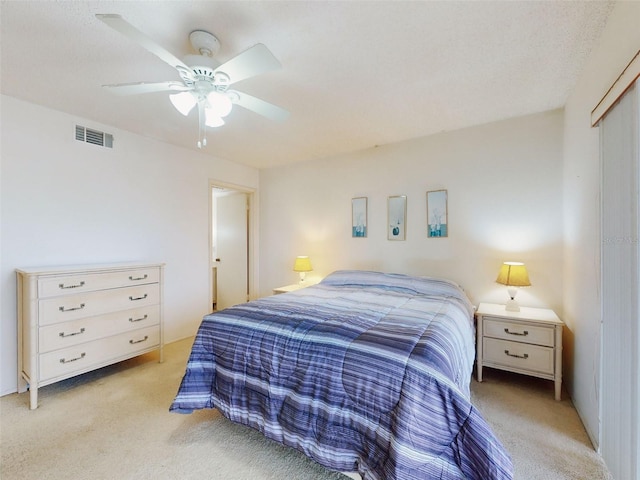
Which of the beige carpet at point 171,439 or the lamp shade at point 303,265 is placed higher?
the lamp shade at point 303,265

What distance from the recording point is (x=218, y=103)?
1701mm

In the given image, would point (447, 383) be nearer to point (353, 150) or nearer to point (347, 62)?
point (347, 62)

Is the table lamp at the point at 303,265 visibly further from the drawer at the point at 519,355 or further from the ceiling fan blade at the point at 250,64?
the ceiling fan blade at the point at 250,64

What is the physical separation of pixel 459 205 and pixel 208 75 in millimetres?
2604

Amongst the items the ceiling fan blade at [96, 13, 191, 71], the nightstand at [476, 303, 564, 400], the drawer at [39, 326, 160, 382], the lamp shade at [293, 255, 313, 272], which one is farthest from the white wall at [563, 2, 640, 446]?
the drawer at [39, 326, 160, 382]

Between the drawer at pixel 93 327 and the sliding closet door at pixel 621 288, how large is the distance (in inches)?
135

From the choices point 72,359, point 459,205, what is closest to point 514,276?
point 459,205

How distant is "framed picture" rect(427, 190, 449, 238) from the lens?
120 inches

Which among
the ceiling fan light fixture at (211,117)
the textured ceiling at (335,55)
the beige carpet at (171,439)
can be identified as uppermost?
the textured ceiling at (335,55)

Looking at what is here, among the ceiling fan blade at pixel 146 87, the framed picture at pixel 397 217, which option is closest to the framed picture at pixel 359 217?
the framed picture at pixel 397 217

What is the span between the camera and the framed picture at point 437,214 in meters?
3.06

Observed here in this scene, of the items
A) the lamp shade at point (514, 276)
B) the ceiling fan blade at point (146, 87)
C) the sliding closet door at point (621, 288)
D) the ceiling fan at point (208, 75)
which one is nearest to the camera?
the sliding closet door at point (621, 288)

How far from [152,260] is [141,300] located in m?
0.68

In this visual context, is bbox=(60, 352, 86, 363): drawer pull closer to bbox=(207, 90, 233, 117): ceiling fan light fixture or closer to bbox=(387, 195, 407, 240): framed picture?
bbox=(207, 90, 233, 117): ceiling fan light fixture
